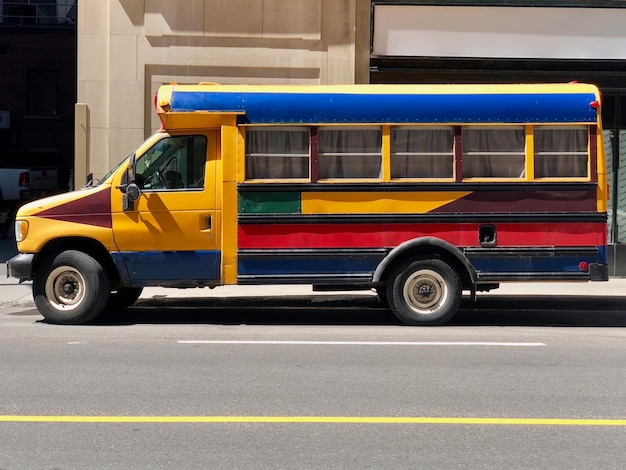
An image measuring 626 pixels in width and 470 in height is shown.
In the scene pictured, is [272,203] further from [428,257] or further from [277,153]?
[428,257]

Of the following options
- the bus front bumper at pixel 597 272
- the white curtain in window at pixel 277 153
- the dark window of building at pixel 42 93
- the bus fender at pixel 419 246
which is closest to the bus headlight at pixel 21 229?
the white curtain in window at pixel 277 153

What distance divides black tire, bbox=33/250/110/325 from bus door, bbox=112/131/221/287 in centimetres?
36

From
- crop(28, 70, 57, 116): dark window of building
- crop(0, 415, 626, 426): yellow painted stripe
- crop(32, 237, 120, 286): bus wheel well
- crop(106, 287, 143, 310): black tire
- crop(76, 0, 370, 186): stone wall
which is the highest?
crop(28, 70, 57, 116): dark window of building

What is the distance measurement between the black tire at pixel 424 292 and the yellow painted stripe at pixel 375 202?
657mm

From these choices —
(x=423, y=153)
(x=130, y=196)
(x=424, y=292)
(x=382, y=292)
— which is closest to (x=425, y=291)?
(x=424, y=292)

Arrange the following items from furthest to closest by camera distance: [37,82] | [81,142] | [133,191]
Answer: [37,82], [81,142], [133,191]

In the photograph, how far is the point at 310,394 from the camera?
6.86m

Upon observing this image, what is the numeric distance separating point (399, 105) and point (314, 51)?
567 cm

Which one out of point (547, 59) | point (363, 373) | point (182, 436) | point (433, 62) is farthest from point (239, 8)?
point (182, 436)

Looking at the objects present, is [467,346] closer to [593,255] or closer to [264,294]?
[593,255]

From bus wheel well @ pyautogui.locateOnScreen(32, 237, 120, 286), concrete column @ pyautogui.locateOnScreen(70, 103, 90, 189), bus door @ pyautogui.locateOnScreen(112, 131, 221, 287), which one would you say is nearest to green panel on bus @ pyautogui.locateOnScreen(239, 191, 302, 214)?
bus door @ pyautogui.locateOnScreen(112, 131, 221, 287)

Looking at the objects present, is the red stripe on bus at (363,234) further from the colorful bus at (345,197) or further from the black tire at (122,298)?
the black tire at (122,298)

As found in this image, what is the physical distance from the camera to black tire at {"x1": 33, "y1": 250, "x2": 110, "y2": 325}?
1033cm

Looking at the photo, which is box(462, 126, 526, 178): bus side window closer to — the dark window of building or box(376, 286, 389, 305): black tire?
box(376, 286, 389, 305): black tire
